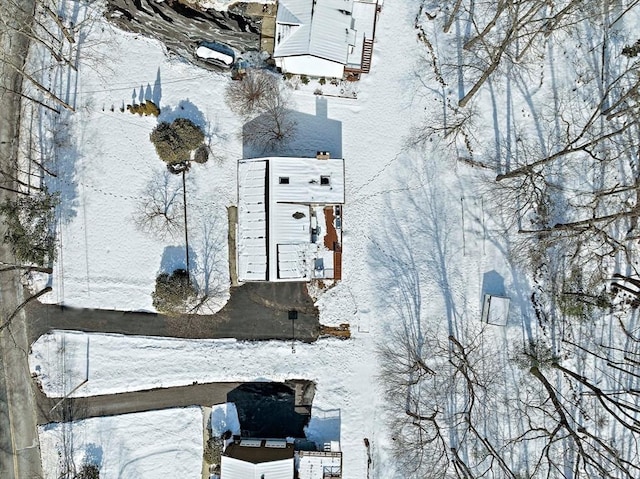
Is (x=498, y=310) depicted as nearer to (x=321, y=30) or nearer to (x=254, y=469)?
(x=254, y=469)

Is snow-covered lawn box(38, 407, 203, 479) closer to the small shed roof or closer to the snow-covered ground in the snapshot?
the snow-covered ground

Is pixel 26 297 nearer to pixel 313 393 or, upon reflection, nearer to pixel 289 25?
pixel 313 393

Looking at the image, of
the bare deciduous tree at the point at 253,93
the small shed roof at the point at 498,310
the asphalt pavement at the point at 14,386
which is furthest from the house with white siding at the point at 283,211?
the asphalt pavement at the point at 14,386

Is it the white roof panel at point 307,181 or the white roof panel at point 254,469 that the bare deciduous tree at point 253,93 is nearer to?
the white roof panel at point 307,181

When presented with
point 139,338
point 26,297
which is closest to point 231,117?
point 139,338

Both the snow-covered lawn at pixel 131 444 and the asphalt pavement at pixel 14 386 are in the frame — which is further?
the asphalt pavement at pixel 14 386

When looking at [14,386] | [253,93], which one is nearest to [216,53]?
[253,93]

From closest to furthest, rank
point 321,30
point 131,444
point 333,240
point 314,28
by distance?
point 314,28, point 321,30, point 333,240, point 131,444
